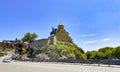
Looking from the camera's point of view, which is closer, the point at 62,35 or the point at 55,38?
the point at 55,38

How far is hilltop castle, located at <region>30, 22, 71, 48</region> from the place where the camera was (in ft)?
392

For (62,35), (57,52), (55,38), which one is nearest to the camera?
(57,52)

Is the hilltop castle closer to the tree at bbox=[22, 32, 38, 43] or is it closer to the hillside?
the hillside

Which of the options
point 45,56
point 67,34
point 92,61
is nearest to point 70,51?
point 45,56

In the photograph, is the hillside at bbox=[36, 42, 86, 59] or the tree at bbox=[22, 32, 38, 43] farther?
the tree at bbox=[22, 32, 38, 43]

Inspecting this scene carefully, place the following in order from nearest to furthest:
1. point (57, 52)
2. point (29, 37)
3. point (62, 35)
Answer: point (57, 52)
point (62, 35)
point (29, 37)

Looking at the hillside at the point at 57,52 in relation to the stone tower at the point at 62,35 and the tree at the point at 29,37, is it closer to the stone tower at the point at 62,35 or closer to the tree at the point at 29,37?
the stone tower at the point at 62,35

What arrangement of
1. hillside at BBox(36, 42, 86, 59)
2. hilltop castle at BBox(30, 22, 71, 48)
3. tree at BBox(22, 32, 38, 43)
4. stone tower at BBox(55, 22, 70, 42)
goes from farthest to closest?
tree at BBox(22, 32, 38, 43)
stone tower at BBox(55, 22, 70, 42)
hilltop castle at BBox(30, 22, 71, 48)
hillside at BBox(36, 42, 86, 59)

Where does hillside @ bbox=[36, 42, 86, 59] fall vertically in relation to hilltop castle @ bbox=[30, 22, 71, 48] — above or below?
below

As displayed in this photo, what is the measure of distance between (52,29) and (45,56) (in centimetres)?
4264

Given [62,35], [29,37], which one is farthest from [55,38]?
[29,37]

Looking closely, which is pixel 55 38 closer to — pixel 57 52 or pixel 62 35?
pixel 57 52

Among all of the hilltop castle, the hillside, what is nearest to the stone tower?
the hilltop castle

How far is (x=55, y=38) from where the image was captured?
122125 mm
